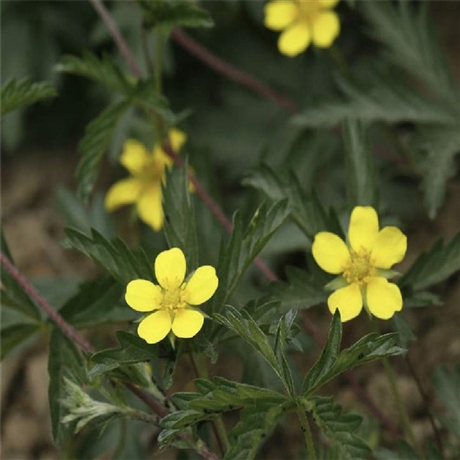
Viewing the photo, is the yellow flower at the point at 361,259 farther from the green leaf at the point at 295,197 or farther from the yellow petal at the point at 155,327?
the yellow petal at the point at 155,327

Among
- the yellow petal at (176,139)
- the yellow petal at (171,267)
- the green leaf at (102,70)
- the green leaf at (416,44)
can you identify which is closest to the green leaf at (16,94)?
the green leaf at (102,70)

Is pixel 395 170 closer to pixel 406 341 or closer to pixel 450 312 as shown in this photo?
pixel 450 312

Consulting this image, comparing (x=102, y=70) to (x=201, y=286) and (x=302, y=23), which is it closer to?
(x=302, y=23)

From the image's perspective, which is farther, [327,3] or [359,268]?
[327,3]

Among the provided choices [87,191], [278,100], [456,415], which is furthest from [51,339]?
[278,100]

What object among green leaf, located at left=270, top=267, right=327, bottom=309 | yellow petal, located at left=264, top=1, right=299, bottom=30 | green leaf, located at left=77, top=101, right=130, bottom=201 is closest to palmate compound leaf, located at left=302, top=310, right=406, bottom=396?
green leaf, located at left=270, top=267, right=327, bottom=309

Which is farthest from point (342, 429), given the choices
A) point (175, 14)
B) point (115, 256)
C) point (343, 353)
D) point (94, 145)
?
point (175, 14)

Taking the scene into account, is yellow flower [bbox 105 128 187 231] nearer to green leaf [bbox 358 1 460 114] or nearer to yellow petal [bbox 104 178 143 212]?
yellow petal [bbox 104 178 143 212]
